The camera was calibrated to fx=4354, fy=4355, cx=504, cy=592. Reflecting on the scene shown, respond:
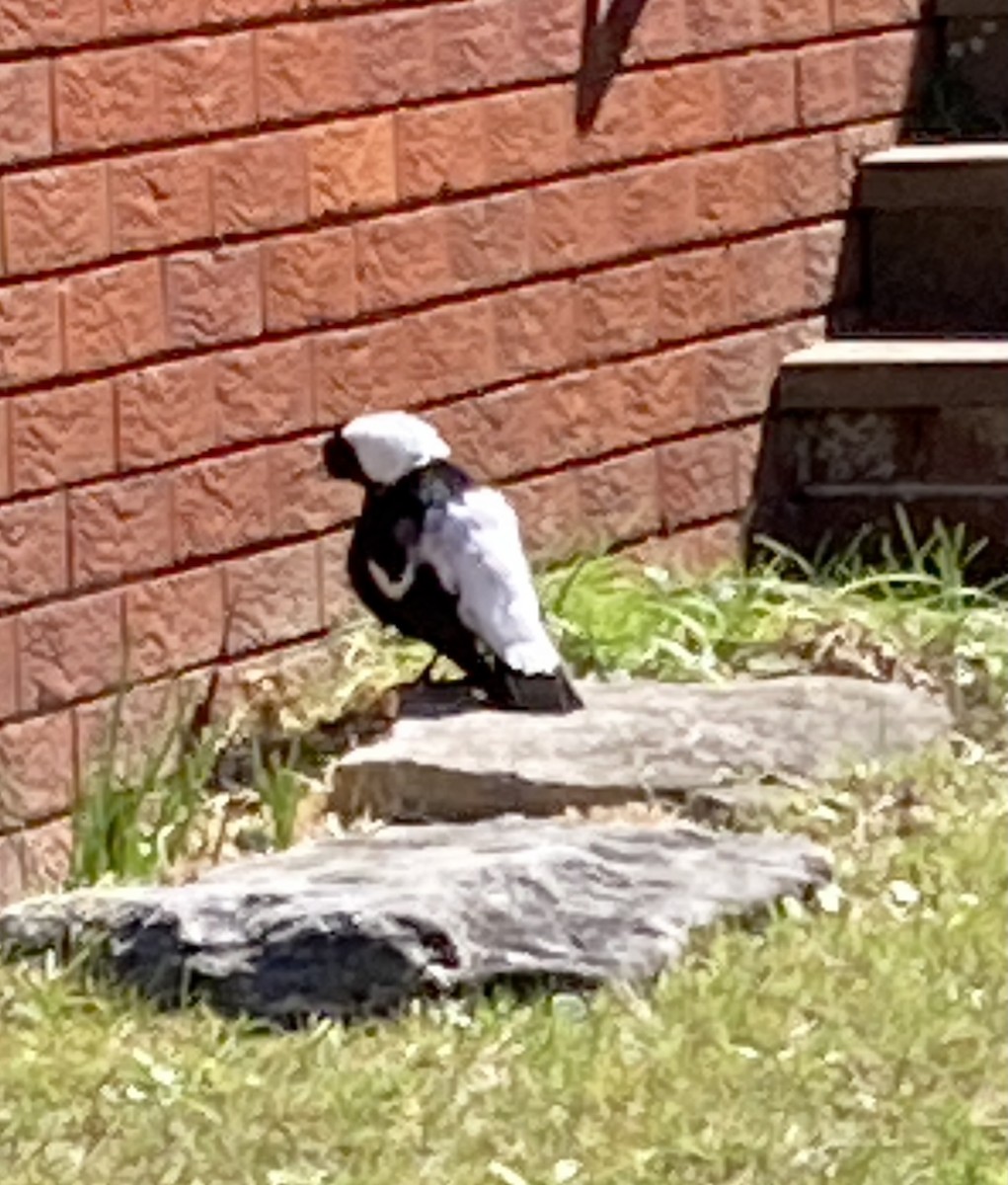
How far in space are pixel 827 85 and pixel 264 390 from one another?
1.79 m

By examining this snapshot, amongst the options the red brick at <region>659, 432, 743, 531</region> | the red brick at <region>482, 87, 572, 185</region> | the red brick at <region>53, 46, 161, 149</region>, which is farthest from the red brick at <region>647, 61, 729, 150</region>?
the red brick at <region>53, 46, 161, 149</region>

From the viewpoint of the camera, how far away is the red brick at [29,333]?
5828 millimetres

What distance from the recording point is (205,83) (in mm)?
6211

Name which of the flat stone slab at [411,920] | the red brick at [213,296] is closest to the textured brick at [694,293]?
the red brick at [213,296]

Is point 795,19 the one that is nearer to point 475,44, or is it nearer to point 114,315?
point 475,44

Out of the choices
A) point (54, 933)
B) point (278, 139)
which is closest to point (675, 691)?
point (278, 139)

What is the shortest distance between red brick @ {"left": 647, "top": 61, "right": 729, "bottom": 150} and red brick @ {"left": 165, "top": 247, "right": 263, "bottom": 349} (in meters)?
1.18

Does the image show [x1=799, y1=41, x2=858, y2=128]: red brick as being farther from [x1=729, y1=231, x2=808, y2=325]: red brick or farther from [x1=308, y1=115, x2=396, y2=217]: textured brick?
[x1=308, y1=115, x2=396, y2=217]: textured brick

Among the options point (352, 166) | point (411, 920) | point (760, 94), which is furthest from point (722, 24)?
point (411, 920)

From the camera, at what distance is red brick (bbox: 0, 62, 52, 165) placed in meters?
5.79

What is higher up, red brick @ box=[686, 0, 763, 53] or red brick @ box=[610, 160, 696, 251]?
red brick @ box=[686, 0, 763, 53]

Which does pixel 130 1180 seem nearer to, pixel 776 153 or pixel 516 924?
pixel 516 924

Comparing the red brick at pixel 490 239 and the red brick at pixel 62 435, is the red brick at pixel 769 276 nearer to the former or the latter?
the red brick at pixel 490 239

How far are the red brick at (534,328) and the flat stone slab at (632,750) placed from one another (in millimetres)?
652
